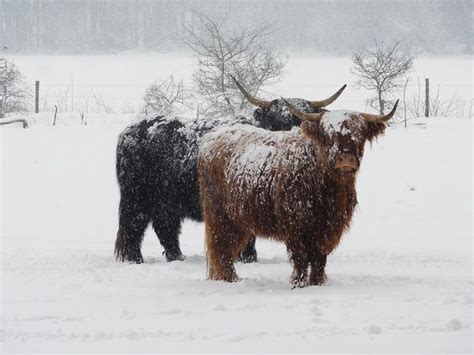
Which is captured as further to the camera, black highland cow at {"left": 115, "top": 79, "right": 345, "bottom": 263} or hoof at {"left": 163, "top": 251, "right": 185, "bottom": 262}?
hoof at {"left": 163, "top": 251, "right": 185, "bottom": 262}

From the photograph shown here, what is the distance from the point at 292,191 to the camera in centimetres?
488

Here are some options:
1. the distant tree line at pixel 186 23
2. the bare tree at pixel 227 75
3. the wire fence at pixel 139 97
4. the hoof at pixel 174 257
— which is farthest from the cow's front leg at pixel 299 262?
the distant tree line at pixel 186 23

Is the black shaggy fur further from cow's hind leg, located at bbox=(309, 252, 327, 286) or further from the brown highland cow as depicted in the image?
cow's hind leg, located at bbox=(309, 252, 327, 286)

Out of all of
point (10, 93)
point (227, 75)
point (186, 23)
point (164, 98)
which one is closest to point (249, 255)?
point (227, 75)

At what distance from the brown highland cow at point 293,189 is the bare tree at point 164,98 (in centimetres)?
1500

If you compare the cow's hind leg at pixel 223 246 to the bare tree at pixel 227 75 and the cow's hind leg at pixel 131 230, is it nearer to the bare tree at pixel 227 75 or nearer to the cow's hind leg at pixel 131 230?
the cow's hind leg at pixel 131 230

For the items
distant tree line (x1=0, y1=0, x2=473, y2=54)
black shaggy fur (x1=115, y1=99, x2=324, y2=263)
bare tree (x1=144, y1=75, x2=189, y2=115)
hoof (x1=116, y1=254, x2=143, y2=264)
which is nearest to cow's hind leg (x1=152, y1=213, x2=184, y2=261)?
black shaggy fur (x1=115, y1=99, x2=324, y2=263)

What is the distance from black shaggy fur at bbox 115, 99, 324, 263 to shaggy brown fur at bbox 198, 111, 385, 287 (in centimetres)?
115

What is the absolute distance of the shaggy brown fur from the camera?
470 centimetres

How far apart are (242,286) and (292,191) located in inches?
29.5

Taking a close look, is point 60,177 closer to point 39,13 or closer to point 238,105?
point 238,105

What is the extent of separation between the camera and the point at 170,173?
666 centimetres


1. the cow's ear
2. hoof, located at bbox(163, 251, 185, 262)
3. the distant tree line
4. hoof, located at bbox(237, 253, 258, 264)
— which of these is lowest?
hoof, located at bbox(163, 251, 185, 262)

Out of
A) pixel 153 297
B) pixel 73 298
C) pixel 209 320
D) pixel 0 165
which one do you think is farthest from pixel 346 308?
pixel 0 165
